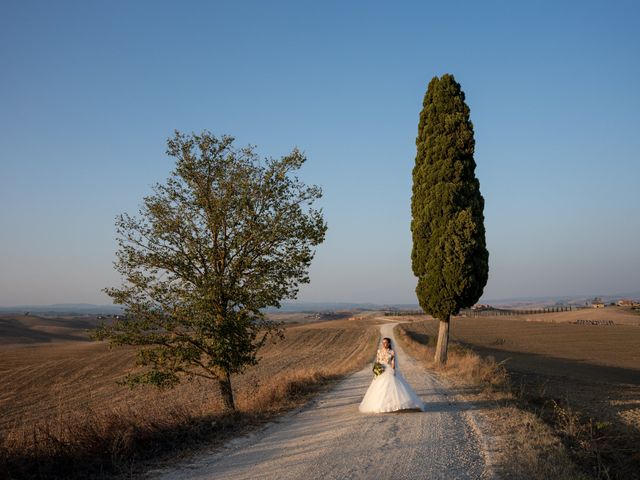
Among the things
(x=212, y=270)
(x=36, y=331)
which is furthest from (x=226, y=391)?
(x=36, y=331)

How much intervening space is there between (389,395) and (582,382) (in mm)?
18021

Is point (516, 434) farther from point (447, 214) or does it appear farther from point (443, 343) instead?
point (443, 343)

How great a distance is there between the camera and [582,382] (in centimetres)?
2592

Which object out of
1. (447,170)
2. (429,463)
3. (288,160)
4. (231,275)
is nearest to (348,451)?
(429,463)

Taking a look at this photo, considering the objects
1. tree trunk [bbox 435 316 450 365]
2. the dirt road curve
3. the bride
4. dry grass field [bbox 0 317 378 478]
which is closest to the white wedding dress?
the bride

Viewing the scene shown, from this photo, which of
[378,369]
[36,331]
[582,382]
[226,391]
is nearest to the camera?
[378,369]

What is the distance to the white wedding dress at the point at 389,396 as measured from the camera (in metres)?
12.1

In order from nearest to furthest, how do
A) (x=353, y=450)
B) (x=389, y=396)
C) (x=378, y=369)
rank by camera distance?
(x=353, y=450) → (x=389, y=396) → (x=378, y=369)

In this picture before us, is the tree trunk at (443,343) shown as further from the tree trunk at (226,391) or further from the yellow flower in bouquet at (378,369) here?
the tree trunk at (226,391)

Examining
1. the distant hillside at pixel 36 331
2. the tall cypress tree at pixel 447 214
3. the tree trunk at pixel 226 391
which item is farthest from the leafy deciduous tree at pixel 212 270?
the distant hillside at pixel 36 331

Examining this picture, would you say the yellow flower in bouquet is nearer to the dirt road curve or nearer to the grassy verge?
the dirt road curve

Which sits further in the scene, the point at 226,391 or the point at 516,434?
the point at 226,391

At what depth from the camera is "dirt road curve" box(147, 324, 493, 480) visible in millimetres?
7434

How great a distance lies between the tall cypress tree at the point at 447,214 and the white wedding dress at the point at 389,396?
10.7 metres
